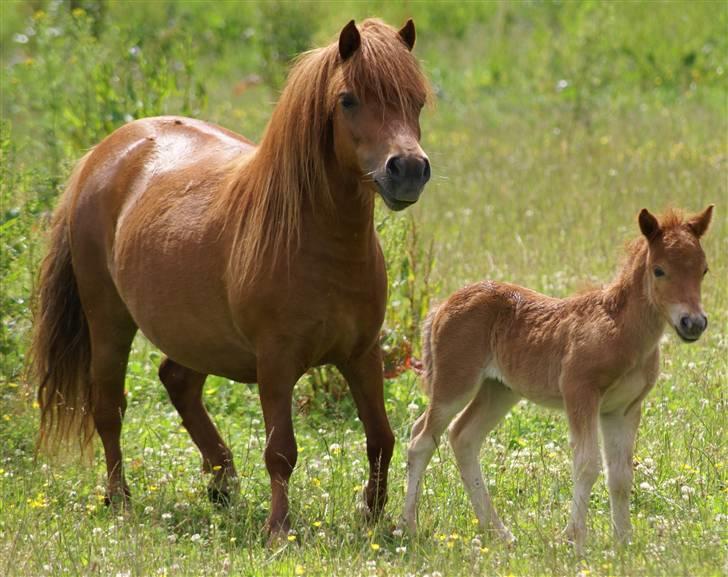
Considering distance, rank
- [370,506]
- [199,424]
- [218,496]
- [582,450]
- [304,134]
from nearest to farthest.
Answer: [582,450] → [304,134] → [370,506] → [218,496] → [199,424]

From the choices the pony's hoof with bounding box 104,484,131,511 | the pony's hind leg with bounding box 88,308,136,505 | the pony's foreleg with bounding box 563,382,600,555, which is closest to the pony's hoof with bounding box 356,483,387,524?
the pony's foreleg with bounding box 563,382,600,555

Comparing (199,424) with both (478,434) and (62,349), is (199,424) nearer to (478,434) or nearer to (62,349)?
(62,349)

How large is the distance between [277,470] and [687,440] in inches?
86.2

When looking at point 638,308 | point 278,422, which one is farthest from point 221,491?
point 638,308

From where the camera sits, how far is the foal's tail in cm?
715

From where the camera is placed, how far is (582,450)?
526 centimetres

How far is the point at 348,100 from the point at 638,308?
1503 millimetres

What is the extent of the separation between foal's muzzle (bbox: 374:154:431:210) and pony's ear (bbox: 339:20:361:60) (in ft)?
1.97

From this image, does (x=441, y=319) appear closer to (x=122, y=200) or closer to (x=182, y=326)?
(x=182, y=326)

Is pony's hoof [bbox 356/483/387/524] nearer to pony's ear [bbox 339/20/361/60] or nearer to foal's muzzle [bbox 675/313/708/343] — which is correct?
foal's muzzle [bbox 675/313/708/343]

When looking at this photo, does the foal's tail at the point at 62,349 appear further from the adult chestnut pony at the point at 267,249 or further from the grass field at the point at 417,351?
the grass field at the point at 417,351

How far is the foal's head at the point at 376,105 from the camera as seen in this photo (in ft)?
17.1

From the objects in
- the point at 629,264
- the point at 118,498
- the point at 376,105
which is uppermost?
the point at 376,105

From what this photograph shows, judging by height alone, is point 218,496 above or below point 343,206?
below
